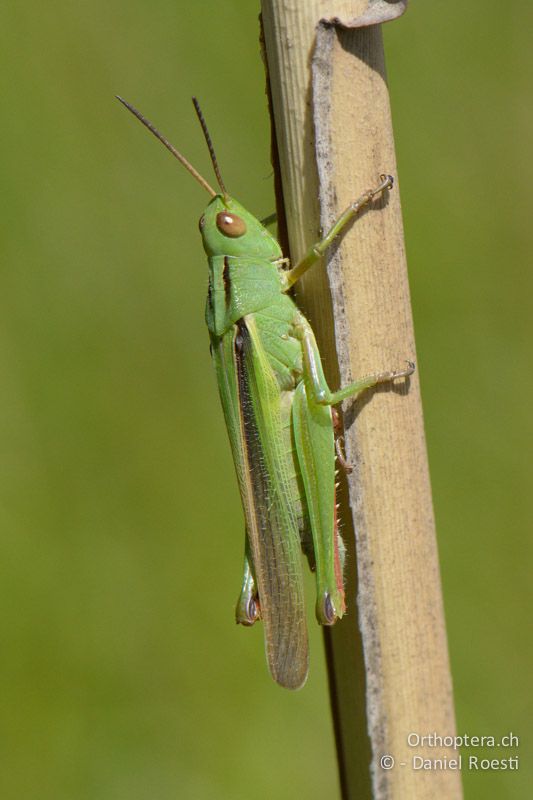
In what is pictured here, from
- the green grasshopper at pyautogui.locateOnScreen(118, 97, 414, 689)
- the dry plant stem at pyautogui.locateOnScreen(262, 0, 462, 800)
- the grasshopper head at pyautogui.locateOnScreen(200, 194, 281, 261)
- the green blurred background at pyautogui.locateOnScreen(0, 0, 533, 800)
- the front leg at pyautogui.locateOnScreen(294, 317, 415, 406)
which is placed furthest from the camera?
the green blurred background at pyautogui.locateOnScreen(0, 0, 533, 800)

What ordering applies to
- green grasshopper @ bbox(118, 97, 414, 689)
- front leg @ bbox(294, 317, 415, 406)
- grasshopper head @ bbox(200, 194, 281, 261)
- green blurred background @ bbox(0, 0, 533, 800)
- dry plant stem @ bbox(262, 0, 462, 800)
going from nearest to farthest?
dry plant stem @ bbox(262, 0, 462, 800)
front leg @ bbox(294, 317, 415, 406)
green grasshopper @ bbox(118, 97, 414, 689)
grasshopper head @ bbox(200, 194, 281, 261)
green blurred background @ bbox(0, 0, 533, 800)

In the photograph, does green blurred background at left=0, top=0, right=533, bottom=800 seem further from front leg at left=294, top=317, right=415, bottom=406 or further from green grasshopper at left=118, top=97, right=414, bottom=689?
front leg at left=294, top=317, right=415, bottom=406

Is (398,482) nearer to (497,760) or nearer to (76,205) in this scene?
(497,760)

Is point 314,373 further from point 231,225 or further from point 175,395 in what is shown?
point 175,395

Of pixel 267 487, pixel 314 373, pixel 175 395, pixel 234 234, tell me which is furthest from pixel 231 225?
pixel 175 395

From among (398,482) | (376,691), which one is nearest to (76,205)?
(398,482)

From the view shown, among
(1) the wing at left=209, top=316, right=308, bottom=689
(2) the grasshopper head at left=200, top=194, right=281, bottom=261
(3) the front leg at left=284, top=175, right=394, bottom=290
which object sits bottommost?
(1) the wing at left=209, top=316, right=308, bottom=689

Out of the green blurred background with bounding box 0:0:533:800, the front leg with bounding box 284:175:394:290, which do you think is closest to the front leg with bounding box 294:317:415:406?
the front leg with bounding box 284:175:394:290

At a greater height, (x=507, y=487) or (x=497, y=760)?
(x=507, y=487)

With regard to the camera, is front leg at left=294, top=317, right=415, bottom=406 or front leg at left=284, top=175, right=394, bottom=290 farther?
front leg at left=294, top=317, right=415, bottom=406
